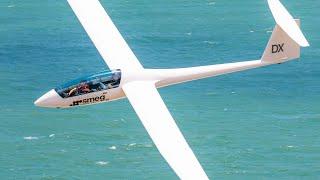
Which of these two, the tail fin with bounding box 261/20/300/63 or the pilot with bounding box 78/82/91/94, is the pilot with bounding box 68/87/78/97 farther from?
the tail fin with bounding box 261/20/300/63

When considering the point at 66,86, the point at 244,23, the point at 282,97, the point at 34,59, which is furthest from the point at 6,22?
the point at 66,86

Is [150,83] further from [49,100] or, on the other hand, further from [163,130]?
[49,100]

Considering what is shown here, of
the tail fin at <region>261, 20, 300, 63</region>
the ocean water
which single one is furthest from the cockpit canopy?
the ocean water

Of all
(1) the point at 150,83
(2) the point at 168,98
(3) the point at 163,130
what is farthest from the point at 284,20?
(2) the point at 168,98

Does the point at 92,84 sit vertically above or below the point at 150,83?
above

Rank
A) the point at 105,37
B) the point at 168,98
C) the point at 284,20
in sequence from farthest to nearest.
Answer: the point at 168,98, the point at 105,37, the point at 284,20

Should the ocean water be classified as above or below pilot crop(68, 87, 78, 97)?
below

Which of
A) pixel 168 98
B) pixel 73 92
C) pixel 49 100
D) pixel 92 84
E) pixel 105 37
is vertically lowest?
pixel 168 98
